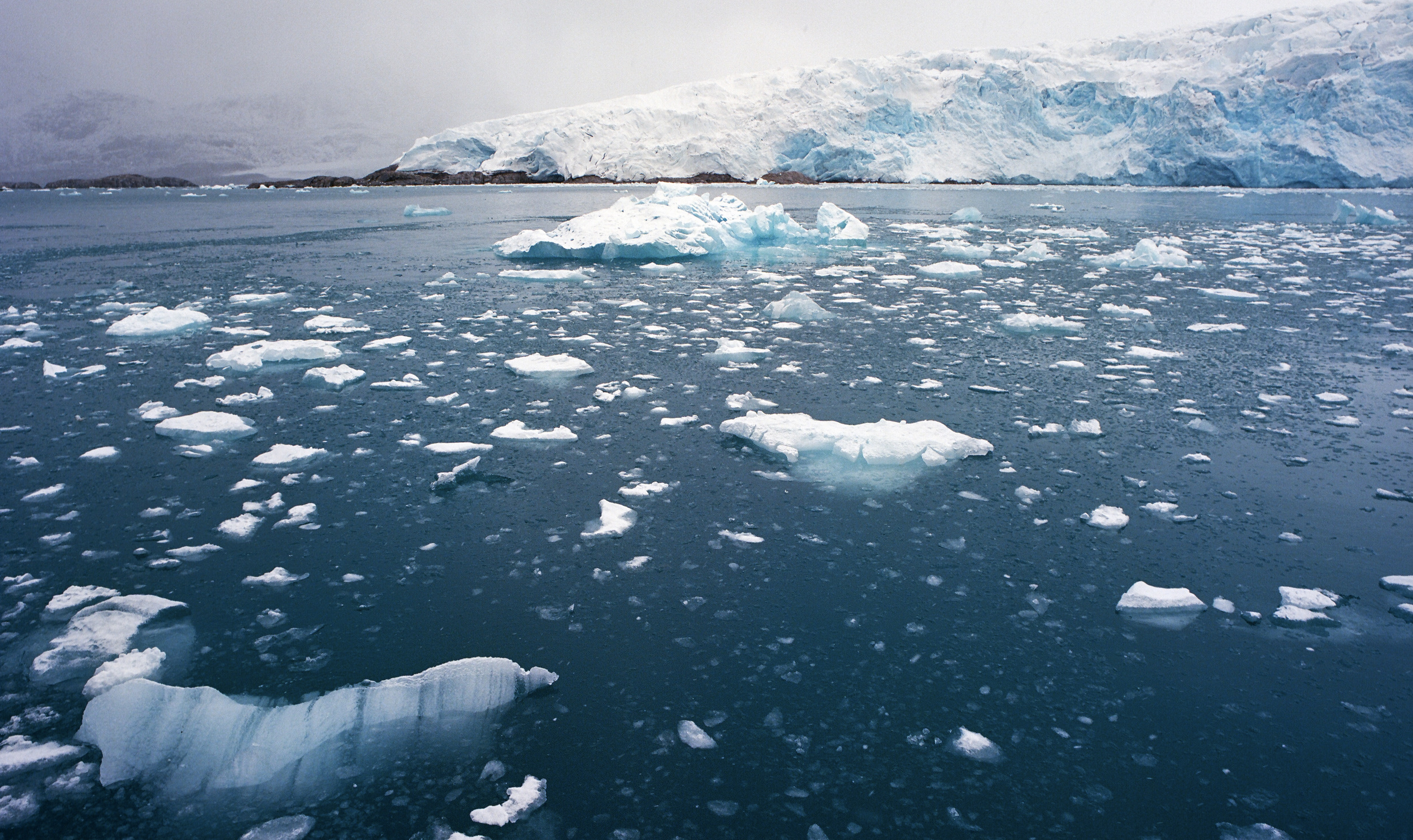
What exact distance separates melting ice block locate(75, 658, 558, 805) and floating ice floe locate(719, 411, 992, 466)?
6.96 feet

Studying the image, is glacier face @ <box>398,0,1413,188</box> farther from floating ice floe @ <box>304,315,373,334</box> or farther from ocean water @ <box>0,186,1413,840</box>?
floating ice floe @ <box>304,315,373,334</box>

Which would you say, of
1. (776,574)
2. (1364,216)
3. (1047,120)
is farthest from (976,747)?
(1047,120)

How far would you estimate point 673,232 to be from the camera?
→ 12.6 m

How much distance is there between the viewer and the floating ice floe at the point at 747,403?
15.0 feet

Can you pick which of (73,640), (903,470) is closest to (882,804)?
(903,470)

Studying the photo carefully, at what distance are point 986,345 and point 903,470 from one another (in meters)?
2.93

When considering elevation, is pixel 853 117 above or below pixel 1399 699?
above

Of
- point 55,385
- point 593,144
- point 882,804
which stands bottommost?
point 882,804

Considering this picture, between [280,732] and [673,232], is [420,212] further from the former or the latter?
[280,732]

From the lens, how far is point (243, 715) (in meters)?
2.03

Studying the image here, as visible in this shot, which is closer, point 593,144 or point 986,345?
point 986,345

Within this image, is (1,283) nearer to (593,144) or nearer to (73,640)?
(73,640)

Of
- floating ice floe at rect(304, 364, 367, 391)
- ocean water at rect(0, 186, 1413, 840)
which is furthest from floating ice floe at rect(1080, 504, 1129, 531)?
floating ice floe at rect(304, 364, 367, 391)

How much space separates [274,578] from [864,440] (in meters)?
2.66
